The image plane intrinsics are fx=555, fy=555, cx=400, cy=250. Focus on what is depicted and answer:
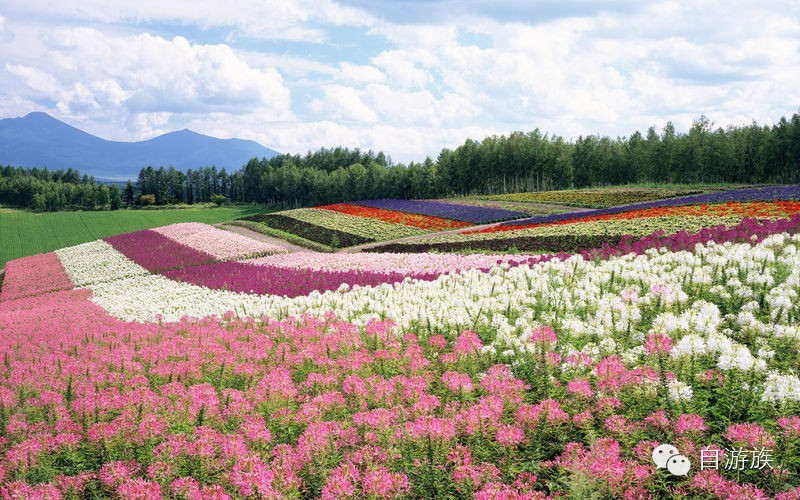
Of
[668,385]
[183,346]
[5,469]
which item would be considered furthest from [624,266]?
[5,469]

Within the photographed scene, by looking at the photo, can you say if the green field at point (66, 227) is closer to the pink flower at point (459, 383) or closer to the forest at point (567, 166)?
the forest at point (567, 166)

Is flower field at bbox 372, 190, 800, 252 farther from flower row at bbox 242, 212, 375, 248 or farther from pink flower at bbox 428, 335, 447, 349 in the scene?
pink flower at bbox 428, 335, 447, 349

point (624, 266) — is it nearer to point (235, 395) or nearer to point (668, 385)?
point (668, 385)

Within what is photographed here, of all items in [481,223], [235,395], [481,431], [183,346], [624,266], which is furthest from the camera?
[481,223]

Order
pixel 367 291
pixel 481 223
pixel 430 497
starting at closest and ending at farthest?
1. pixel 430 497
2. pixel 367 291
3. pixel 481 223

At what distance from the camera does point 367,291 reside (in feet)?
40.2

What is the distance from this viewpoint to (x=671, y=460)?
421 cm

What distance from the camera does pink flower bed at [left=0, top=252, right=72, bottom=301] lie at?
3272 centimetres

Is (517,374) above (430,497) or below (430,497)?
above

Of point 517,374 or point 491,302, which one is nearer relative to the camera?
point 517,374

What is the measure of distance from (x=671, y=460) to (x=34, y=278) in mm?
41768

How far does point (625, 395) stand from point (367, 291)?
7613 mm

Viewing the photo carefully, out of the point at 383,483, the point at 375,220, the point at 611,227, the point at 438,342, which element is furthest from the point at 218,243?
the point at 383,483

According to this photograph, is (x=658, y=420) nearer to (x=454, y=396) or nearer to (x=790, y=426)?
(x=790, y=426)
